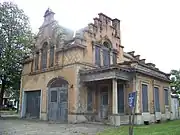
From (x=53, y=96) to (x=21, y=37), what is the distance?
30.5 ft

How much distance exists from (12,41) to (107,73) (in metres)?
13.9

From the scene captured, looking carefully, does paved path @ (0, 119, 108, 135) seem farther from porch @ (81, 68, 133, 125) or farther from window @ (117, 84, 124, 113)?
window @ (117, 84, 124, 113)

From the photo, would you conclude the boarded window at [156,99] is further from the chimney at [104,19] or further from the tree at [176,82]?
the tree at [176,82]

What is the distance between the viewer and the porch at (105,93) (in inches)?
674

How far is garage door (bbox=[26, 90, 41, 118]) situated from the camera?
73.8ft

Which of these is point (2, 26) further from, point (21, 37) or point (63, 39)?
point (63, 39)

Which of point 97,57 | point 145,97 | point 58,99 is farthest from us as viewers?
point 97,57

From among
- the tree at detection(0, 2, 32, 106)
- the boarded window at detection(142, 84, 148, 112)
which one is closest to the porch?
the boarded window at detection(142, 84, 148, 112)

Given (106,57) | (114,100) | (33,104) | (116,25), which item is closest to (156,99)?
(106,57)

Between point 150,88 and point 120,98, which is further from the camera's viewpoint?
point 150,88

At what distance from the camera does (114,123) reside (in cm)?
1594

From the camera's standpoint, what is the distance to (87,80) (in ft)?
60.3

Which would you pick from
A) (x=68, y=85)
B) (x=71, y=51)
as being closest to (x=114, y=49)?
(x=71, y=51)

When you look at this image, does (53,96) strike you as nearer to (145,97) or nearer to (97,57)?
(97,57)
